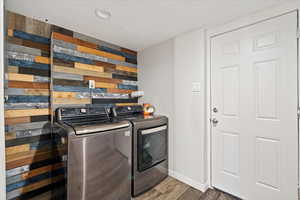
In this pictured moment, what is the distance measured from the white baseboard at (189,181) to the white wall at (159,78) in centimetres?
11

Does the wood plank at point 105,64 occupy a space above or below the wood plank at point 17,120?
above

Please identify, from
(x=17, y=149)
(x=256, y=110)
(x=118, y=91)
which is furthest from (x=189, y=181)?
(x=17, y=149)

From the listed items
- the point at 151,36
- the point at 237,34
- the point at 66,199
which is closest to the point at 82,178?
the point at 66,199

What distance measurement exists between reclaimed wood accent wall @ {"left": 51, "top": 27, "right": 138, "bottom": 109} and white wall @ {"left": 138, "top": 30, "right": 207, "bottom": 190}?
57 cm

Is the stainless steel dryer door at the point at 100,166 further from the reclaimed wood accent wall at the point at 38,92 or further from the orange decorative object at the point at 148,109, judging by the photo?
the orange decorative object at the point at 148,109

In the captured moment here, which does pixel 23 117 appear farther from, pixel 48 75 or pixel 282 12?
pixel 282 12

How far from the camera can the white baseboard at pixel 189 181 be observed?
1859 mm

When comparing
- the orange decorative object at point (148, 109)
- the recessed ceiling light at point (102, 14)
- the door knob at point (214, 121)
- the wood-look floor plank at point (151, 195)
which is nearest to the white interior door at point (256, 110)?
the door knob at point (214, 121)

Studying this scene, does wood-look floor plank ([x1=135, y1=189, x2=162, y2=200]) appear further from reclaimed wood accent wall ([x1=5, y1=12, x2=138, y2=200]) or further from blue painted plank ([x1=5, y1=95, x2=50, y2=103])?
blue painted plank ([x1=5, y1=95, x2=50, y2=103])

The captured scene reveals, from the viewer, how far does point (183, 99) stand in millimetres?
2109

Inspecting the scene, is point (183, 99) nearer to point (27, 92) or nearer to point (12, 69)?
point (27, 92)

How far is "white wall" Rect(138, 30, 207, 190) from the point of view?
75.3 inches

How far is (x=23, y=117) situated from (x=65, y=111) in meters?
0.48

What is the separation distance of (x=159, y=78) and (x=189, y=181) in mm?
1666
